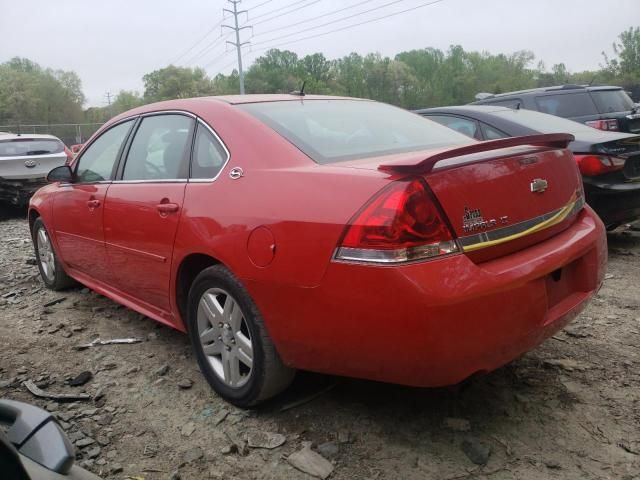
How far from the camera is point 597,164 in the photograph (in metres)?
4.74

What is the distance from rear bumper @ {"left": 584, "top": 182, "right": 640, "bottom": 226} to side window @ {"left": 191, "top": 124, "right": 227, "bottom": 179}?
3.29 meters

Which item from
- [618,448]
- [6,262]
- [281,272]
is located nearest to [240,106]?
[281,272]

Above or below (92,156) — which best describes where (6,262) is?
below

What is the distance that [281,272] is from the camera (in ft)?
7.61

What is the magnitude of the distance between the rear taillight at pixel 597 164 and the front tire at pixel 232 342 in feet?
11.0

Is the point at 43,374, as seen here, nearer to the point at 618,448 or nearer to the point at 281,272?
the point at 281,272

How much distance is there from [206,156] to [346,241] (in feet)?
3.74

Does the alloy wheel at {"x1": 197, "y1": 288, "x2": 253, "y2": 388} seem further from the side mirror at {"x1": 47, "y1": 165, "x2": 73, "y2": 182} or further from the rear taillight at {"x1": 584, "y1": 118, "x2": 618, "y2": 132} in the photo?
the rear taillight at {"x1": 584, "y1": 118, "x2": 618, "y2": 132}

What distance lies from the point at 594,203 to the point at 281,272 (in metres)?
3.47

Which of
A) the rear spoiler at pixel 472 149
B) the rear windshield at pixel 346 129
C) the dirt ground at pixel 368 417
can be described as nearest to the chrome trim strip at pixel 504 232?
the rear spoiler at pixel 472 149

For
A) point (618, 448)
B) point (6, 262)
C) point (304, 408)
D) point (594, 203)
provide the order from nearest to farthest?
point (618, 448), point (304, 408), point (594, 203), point (6, 262)

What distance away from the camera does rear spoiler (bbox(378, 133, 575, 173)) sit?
2.10 meters

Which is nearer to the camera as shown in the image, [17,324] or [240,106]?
[240,106]

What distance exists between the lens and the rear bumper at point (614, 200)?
473 cm
